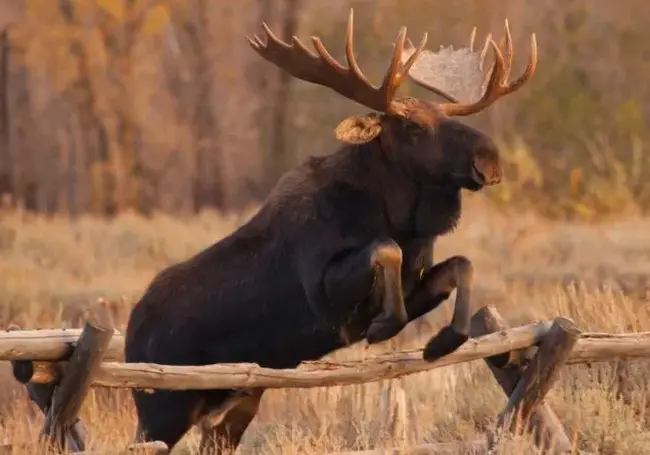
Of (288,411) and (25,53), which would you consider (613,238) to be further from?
(25,53)

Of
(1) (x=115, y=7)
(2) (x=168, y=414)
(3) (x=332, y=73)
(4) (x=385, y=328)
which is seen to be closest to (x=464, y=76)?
(3) (x=332, y=73)

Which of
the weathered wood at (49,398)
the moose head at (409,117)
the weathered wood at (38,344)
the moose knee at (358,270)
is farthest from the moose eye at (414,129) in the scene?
the weathered wood at (49,398)

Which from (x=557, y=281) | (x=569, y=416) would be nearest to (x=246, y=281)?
(x=569, y=416)

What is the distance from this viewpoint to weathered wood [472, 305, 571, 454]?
7078 millimetres

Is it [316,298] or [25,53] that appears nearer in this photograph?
[316,298]

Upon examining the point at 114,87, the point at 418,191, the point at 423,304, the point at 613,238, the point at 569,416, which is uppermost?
the point at 114,87

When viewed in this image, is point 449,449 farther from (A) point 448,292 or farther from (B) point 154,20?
(B) point 154,20

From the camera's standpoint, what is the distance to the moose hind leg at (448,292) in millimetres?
6355

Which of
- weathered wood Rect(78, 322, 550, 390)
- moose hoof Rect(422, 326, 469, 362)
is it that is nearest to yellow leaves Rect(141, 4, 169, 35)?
weathered wood Rect(78, 322, 550, 390)

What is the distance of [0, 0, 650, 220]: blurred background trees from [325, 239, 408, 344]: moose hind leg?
601 inches

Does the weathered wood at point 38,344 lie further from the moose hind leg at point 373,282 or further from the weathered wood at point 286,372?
the moose hind leg at point 373,282

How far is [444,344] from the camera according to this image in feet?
21.0

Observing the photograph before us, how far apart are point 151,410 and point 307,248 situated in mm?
1072

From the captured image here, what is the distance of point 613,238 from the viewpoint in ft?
53.7
